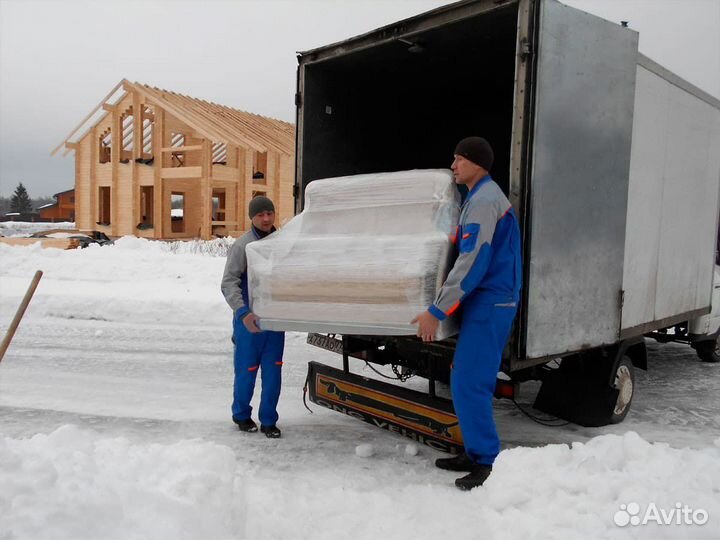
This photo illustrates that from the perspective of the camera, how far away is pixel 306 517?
10.6 ft

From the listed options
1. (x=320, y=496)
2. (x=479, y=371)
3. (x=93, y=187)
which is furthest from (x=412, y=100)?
(x=93, y=187)

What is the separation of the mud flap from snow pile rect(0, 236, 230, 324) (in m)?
4.41

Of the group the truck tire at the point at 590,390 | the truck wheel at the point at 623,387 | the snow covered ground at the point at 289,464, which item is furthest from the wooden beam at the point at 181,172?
the truck wheel at the point at 623,387

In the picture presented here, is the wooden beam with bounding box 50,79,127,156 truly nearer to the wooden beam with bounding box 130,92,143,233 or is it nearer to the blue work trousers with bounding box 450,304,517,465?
the wooden beam with bounding box 130,92,143,233

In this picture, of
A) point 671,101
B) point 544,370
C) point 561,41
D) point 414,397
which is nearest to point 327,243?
point 414,397

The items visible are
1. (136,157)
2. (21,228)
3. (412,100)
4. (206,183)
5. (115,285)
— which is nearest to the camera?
(412,100)

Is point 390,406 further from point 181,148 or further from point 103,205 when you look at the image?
point 103,205

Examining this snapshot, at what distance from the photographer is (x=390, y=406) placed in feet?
14.7

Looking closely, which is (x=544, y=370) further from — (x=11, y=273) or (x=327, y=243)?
(x=11, y=273)

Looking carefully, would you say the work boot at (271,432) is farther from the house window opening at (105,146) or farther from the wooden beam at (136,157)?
the house window opening at (105,146)

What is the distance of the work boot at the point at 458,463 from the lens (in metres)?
3.98

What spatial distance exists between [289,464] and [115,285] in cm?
816

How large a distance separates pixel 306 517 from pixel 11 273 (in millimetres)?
11850

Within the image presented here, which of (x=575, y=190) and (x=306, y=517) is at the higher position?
(x=575, y=190)
